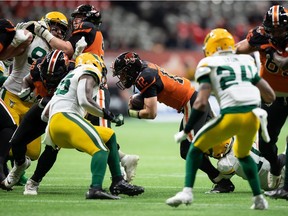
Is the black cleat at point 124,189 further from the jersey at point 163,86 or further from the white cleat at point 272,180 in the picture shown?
the white cleat at point 272,180

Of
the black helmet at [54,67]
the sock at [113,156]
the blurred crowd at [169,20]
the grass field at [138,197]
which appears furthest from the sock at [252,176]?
the blurred crowd at [169,20]

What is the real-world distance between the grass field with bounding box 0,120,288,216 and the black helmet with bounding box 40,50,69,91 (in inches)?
46.8

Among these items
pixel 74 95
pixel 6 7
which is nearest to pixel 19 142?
pixel 74 95

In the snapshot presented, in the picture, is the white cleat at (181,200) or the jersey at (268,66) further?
the jersey at (268,66)

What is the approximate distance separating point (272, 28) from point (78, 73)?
198 centimetres

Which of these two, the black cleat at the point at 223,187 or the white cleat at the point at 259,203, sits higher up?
the white cleat at the point at 259,203

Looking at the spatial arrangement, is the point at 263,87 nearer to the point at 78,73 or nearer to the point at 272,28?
the point at 272,28

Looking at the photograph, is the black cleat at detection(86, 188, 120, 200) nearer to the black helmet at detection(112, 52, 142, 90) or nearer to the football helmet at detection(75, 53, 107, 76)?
the football helmet at detection(75, 53, 107, 76)

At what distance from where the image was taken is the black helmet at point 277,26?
7781 millimetres

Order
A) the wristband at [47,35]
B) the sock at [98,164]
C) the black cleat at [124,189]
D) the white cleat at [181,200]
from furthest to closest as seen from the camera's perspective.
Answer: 1. the wristband at [47,35]
2. the black cleat at [124,189]
3. the sock at [98,164]
4. the white cleat at [181,200]

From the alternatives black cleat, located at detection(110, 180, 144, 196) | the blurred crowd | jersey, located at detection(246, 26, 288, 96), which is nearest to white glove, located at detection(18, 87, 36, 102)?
black cleat, located at detection(110, 180, 144, 196)

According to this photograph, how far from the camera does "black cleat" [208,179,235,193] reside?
8375 millimetres

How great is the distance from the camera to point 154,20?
26.0 m

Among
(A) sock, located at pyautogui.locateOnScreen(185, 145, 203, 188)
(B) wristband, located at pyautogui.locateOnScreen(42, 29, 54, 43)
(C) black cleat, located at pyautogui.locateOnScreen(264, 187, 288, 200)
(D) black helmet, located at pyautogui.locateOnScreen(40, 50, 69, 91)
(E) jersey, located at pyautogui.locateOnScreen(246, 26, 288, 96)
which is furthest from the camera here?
(B) wristband, located at pyautogui.locateOnScreen(42, 29, 54, 43)
